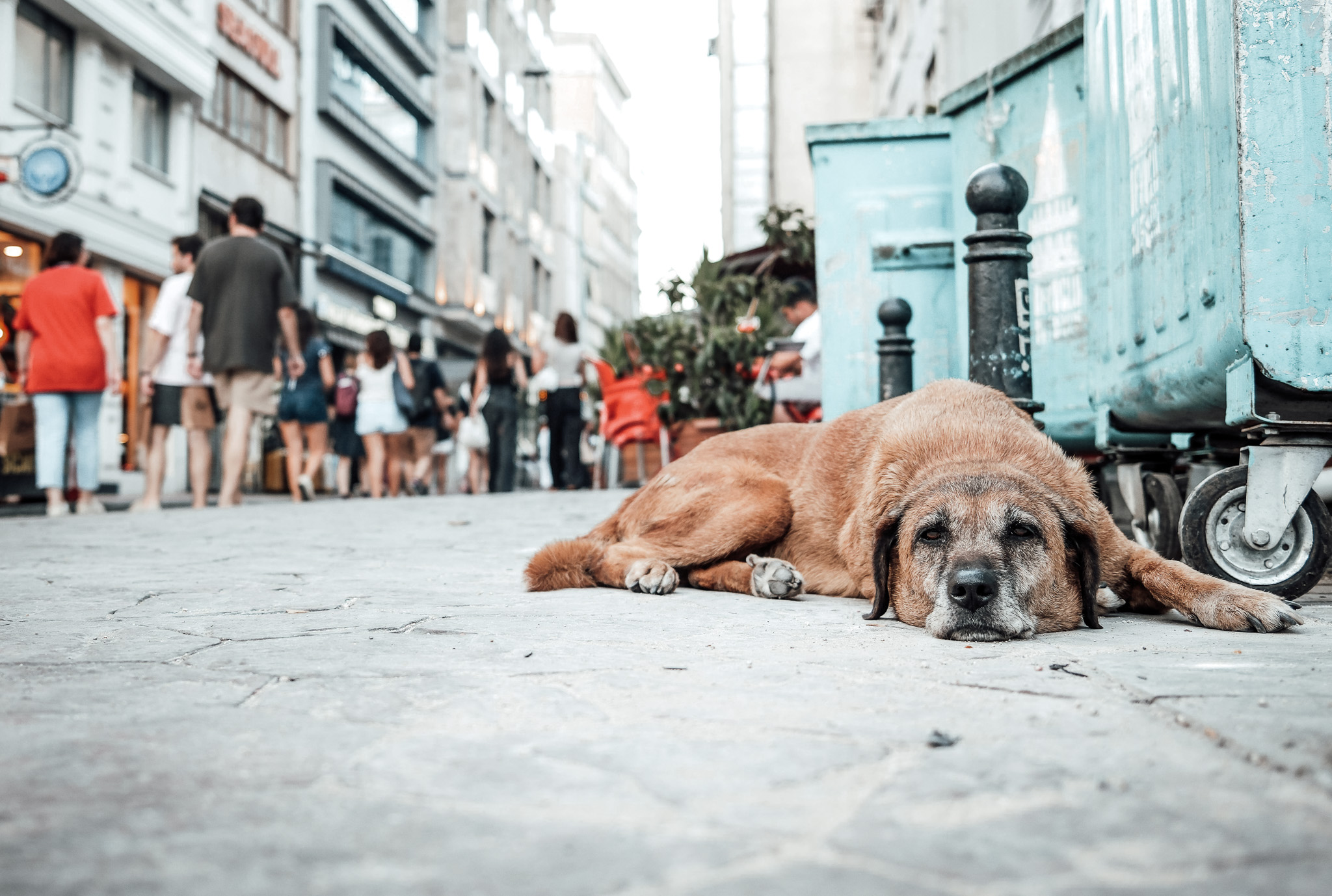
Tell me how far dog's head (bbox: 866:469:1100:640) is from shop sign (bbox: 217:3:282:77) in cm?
2174

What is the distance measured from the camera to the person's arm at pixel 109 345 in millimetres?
9305

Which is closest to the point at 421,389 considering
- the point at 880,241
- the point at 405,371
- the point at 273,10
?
the point at 405,371

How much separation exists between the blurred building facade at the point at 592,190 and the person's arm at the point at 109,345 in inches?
1761

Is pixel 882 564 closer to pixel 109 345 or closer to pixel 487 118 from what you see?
pixel 109 345

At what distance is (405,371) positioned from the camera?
1285cm

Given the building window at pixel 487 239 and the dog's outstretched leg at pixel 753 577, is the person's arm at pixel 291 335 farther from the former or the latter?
the building window at pixel 487 239

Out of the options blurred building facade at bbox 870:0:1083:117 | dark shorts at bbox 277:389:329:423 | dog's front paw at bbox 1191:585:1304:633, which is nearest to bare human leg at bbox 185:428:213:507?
dark shorts at bbox 277:389:329:423

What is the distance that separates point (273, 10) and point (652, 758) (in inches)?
1038

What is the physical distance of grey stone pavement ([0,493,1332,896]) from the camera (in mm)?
1246

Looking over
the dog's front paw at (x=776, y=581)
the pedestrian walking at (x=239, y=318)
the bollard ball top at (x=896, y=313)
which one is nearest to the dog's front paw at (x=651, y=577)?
the dog's front paw at (x=776, y=581)

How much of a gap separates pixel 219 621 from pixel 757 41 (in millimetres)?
26186

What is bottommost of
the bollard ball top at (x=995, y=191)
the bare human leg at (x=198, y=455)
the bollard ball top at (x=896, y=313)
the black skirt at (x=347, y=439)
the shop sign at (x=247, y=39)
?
the bare human leg at (x=198, y=455)

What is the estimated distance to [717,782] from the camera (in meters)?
1.56

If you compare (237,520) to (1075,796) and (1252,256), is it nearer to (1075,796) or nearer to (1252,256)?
(1252,256)
